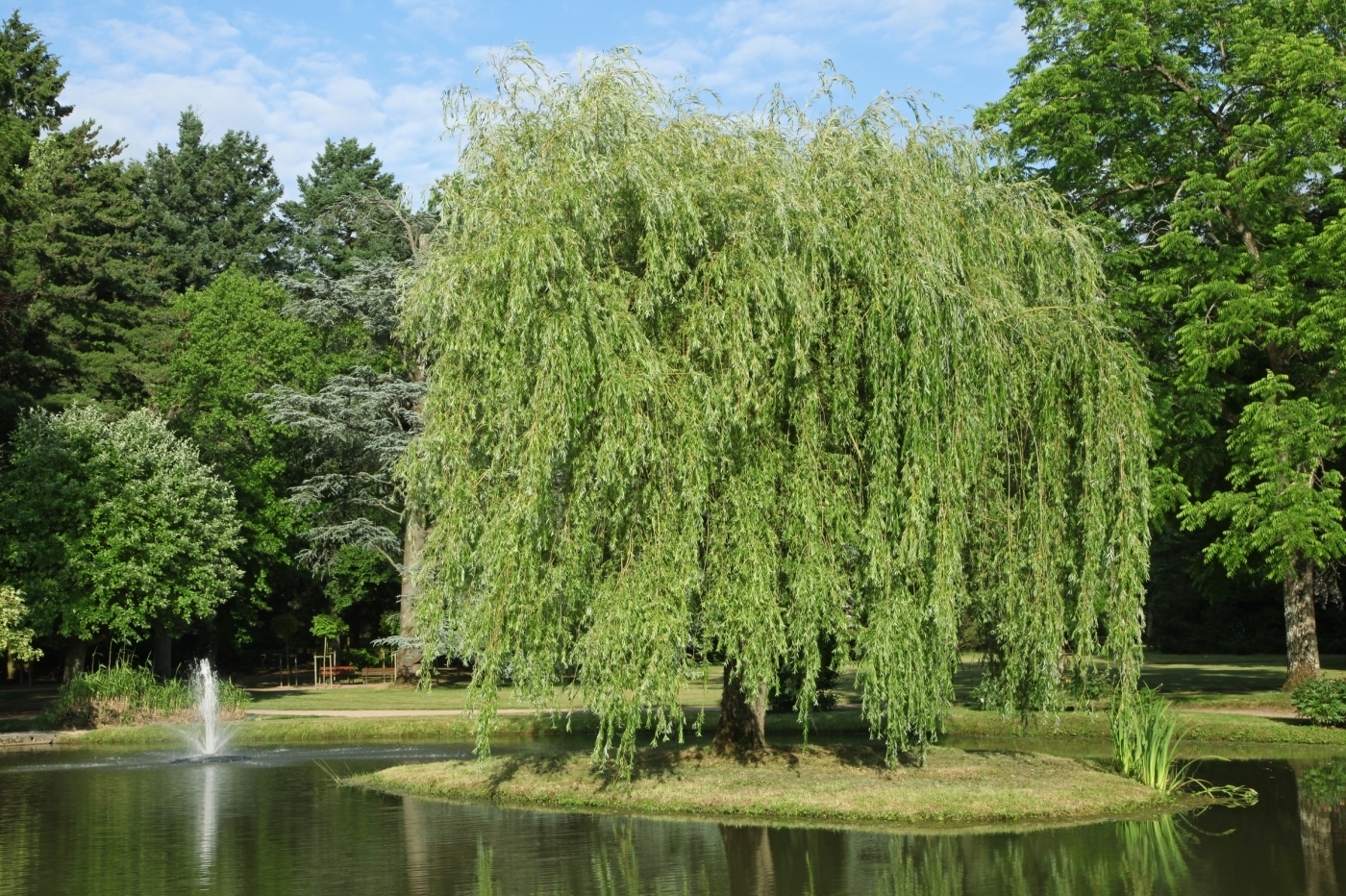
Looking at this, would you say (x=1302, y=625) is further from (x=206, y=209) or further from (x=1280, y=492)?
(x=206, y=209)

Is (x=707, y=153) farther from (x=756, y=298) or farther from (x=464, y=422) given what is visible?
(x=464, y=422)

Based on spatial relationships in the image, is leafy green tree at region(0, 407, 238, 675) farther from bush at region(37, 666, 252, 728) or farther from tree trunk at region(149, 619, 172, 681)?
tree trunk at region(149, 619, 172, 681)

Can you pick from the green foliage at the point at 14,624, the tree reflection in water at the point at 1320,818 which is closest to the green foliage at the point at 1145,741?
the tree reflection in water at the point at 1320,818

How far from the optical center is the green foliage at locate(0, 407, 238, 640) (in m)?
32.8

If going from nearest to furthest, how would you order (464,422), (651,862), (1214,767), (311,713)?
1. (651,862)
2. (464,422)
3. (1214,767)
4. (311,713)

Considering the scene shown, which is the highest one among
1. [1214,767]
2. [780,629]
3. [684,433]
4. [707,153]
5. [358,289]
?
[358,289]

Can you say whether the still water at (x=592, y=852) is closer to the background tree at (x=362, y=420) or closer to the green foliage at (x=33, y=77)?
the background tree at (x=362, y=420)

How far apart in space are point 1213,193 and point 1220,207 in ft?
4.14

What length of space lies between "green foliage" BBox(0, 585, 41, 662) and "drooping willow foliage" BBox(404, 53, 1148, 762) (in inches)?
575

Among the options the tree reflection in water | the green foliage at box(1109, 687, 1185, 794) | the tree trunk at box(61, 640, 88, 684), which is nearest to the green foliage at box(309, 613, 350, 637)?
the tree trunk at box(61, 640, 88, 684)

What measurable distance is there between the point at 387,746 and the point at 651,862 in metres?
13.9

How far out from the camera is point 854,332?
1752 centimetres

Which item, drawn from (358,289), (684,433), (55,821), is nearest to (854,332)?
(684,433)

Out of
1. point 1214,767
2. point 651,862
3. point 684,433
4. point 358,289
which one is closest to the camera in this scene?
point 651,862
